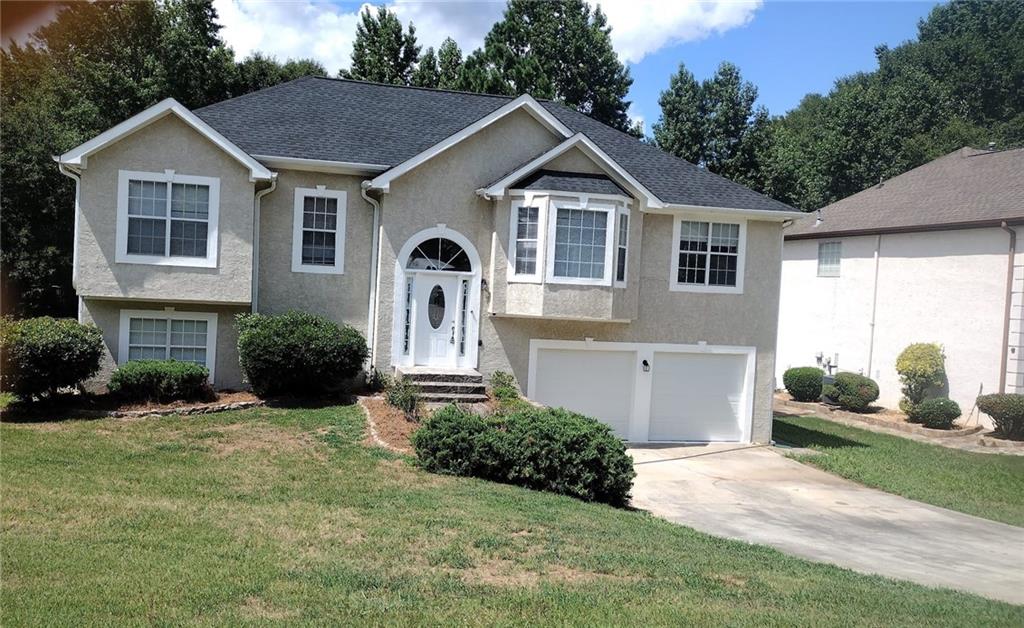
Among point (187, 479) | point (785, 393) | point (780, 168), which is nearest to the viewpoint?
point (187, 479)

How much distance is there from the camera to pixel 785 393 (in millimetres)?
28422

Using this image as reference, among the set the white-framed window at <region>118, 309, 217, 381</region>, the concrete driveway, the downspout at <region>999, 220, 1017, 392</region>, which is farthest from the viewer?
the downspout at <region>999, 220, 1017, 392</region>

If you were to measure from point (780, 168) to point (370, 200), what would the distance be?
85.6 ft

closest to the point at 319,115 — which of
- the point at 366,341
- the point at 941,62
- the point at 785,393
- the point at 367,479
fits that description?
the point at 366,341

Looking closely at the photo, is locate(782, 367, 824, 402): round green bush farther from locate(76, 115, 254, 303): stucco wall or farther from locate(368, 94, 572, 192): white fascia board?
locate(76, 115, 254, 303): stucco wall

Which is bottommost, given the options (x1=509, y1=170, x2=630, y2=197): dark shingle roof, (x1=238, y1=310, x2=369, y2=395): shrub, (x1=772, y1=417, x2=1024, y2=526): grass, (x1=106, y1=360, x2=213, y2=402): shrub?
(x1=772, y1=417, x2=1024, y2=526): grass

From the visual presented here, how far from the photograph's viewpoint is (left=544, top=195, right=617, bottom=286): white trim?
17.0 meters

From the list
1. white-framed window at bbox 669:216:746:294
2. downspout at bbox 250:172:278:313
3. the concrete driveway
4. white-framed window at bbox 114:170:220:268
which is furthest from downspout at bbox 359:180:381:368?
white-framed window at bbox 669:216:746:294

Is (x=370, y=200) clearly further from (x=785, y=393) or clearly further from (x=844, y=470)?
(x=785, y=393)

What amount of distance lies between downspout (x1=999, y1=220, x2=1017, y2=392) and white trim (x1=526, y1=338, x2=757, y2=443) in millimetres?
7732

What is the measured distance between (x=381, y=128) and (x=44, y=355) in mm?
8582

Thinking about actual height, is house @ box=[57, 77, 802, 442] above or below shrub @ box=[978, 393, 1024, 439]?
above

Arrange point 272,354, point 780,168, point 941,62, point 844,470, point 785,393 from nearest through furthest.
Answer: point 272,354 → point 844,470 → point 785,393 → point 780,168 → point 941,62

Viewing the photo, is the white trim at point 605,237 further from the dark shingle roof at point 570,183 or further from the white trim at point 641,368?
the white trim at point 641,368
